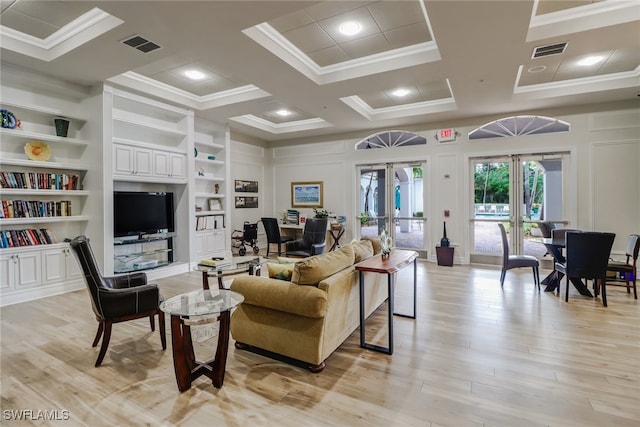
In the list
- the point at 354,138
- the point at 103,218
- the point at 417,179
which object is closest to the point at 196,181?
the point at 103,218

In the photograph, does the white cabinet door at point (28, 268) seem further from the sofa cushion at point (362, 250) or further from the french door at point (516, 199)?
the french door at point (516, 199)

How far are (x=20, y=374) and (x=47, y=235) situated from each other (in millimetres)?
2728

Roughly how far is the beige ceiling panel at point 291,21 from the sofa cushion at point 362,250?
2.45 meters

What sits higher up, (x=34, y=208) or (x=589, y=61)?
(x=589, y=61)

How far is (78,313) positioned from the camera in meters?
3.88

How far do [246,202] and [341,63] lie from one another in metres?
4.69

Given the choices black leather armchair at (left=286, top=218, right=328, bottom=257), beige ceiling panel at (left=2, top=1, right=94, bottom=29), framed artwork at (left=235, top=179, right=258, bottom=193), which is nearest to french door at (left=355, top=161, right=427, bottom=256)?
black leather armchair at (left=286, top=218, right=328, bottom=257)

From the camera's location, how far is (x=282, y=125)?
798 centimetres

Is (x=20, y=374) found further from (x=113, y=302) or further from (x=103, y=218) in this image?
(x=103, y=218)

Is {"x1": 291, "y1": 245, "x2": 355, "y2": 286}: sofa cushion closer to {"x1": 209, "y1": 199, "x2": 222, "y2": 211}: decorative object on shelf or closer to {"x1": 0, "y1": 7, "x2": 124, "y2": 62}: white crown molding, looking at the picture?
{"x1": 0, "y1": 7, "x2": 124, "y2": 62}: white crown molding

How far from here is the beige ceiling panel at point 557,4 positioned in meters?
3.16

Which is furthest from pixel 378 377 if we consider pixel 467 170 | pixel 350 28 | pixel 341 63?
pixel 467 170

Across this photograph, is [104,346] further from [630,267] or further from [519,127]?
[519,127]

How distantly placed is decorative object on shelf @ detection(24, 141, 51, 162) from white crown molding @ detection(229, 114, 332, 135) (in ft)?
11.4
